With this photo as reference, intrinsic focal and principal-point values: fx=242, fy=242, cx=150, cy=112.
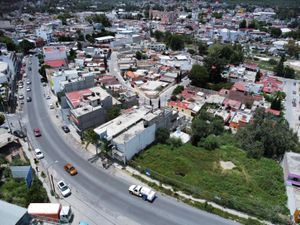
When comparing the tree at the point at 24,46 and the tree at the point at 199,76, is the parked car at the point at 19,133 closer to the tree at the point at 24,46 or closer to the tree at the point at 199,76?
the tree at the point at 199,76

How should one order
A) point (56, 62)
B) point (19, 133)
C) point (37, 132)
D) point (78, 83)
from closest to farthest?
point (37, 132) → point (19, 133) → point (78, 83) → point (56, 62)

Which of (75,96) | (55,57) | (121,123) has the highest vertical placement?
(55,57)

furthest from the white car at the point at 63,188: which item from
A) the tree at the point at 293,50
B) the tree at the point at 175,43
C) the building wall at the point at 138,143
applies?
the tree at the point at 293,50

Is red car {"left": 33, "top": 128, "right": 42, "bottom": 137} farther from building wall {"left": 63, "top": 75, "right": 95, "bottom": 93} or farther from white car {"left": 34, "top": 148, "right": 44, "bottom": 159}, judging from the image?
building wall {"left": 63, "top": 75, "right": 95, "bottom": 93}

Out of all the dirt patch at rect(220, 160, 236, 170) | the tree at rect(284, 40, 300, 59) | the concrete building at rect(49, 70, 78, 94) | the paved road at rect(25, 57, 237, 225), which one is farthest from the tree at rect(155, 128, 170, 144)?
the tree at rect(284, 40, 300, 59)

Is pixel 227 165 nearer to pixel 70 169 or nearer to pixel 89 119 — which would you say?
pixel 70 169

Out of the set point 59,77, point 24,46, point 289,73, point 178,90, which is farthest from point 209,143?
point 24,46

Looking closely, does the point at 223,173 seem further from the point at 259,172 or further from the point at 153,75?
the point at 153,75

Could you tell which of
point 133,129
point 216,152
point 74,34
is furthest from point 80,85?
point 74,34
